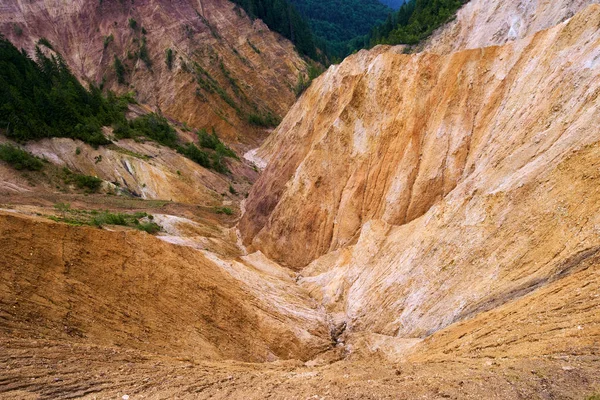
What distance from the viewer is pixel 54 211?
18.8m

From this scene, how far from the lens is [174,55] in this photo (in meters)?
59.7

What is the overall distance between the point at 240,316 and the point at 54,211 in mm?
11254

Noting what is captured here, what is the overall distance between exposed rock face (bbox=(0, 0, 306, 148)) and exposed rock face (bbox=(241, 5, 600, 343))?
123ft

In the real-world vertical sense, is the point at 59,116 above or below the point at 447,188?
above

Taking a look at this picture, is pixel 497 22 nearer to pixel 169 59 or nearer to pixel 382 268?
pixel 382 268

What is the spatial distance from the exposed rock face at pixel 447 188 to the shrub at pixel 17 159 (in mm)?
16214

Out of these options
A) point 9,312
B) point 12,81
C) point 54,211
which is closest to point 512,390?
point 9,312

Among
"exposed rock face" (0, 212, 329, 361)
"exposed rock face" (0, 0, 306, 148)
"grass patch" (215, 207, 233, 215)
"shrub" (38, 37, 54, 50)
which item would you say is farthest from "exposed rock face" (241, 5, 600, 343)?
"shrub" (38, 37, 54, 50)

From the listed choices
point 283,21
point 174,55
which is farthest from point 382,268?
point 283,21

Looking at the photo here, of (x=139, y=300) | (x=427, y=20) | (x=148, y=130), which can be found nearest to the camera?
(x=139, y=300)

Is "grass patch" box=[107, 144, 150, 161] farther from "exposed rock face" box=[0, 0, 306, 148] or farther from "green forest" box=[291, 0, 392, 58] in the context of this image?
"green forest" box=[291, 0, 392, 58]

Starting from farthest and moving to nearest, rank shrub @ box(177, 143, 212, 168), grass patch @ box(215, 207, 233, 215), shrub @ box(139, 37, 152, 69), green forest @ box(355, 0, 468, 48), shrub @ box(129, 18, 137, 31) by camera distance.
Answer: shrub @ box(129, 18, 137, 31) → shrub @ box(139, 37, 152, 69) → green forest @ box(355, 0, 468, 48) → shrub @ box(177, 143, 212, 168) → grass patch @ box(215, 207, 233, 215)

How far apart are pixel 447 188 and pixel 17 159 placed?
1106 inches

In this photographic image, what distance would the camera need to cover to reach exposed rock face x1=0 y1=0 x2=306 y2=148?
57.9 m
